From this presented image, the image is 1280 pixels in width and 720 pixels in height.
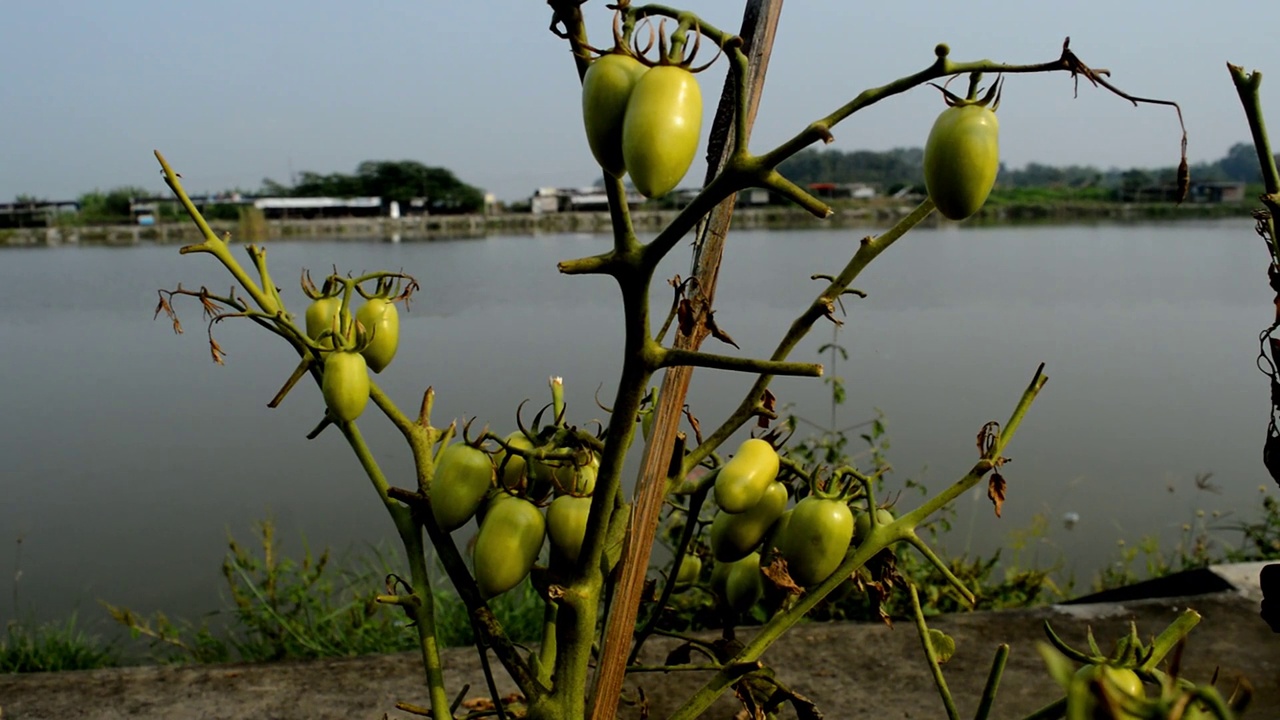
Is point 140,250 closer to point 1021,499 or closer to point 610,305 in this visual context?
point 610,305

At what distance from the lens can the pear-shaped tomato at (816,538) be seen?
0.52 metres

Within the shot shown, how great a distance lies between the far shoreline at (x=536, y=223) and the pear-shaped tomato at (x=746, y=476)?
15722mm

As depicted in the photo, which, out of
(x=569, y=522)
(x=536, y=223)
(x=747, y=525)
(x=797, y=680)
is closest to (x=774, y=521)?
(x=747, y=525)

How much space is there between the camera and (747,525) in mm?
544

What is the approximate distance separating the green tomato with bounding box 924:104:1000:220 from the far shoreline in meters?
15.8

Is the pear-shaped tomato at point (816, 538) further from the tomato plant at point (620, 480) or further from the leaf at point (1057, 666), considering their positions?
the leaf at point (1057, 666)

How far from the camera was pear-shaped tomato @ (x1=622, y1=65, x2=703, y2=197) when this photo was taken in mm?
350

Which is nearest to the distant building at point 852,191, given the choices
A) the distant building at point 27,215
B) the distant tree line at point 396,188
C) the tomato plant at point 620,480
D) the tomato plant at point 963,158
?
the distant tree line at point 396,188

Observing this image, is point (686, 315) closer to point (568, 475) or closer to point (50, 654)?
point (568, 475)

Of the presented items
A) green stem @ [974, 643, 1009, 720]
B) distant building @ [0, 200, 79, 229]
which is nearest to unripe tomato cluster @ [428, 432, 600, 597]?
green stem @ [974, 643, 1009, 720]

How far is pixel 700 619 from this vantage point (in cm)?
188

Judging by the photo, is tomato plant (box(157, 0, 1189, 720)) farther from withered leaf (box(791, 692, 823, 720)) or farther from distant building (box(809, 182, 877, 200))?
distant building (box(809, 182, 877, 200))

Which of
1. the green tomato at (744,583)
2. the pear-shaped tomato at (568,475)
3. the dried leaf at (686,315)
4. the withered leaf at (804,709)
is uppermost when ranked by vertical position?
the dried leaf at (686,315)

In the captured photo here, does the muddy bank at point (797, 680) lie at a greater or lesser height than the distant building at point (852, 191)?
lesser
